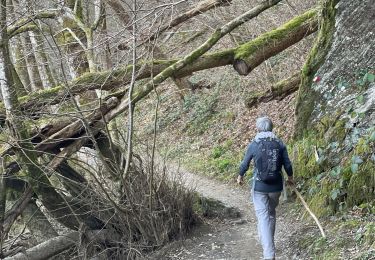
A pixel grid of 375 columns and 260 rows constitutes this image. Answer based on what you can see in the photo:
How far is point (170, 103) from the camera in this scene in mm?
20734

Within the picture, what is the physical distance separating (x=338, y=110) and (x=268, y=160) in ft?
8.30

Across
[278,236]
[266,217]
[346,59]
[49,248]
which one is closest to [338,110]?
[346,59]

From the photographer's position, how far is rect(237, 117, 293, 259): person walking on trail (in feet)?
20.6

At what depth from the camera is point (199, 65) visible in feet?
32.0

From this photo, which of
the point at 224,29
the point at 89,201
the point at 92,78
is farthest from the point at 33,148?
the point at 224,29

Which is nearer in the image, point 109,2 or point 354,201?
point 354,201

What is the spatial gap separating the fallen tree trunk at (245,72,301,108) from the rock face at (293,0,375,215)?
4.48ft

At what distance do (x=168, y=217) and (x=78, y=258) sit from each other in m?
1.69

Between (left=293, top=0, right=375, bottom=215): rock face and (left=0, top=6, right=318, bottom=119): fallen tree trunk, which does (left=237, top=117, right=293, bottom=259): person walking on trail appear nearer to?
(left=293, top=0, right=375, bottom=215): rock face

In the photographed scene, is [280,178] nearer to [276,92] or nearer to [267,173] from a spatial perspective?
[267,173]

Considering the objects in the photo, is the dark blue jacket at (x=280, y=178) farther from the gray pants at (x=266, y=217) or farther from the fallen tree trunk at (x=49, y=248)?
the fallen tree trunk at (x=49, y=248)

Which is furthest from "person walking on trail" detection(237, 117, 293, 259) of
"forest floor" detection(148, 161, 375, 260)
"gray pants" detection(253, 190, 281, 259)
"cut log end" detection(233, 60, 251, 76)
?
"cut log end" detection(233, 60, 251, 76)

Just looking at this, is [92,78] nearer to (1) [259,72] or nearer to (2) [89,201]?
(2) [89,201]

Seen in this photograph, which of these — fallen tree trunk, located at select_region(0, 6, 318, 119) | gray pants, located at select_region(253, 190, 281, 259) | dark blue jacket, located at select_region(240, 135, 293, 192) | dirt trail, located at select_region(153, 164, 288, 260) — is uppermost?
fallen tree trunk, located at select_region(0, 6, 318, 119)
